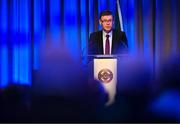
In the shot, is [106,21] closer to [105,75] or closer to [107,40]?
[107,40]

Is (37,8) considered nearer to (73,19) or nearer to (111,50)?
(73,19)

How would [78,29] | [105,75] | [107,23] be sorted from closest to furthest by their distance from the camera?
1. [105,75]
2. [107,23]
3. [78,29]

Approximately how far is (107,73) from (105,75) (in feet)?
0.09

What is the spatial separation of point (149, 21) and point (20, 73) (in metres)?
1.64

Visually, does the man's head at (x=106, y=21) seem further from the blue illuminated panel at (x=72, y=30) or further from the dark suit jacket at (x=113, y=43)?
the blue illuminated panel at (x=72, y=30)

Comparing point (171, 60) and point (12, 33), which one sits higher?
point (12, 33)

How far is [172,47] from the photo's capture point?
186 inches

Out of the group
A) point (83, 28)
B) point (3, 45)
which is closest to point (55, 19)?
point (83, 28)

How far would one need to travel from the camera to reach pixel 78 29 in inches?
185

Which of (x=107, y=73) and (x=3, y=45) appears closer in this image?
(x=107, y=73)

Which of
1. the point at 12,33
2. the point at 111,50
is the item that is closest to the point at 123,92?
the point at 111,50

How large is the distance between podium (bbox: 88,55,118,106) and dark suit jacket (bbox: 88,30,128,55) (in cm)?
15

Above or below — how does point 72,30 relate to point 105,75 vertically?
above

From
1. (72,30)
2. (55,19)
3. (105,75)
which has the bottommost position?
(105,75)
